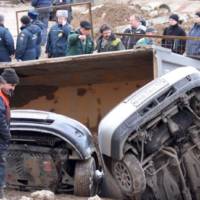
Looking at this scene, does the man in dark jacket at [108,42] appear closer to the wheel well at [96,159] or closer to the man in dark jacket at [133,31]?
the man in dark jacket at [133,31]

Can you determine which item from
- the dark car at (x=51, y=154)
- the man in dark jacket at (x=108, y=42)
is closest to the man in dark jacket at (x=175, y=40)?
the man in dark jacket at (x=108, y=42)

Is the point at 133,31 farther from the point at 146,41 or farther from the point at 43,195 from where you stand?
the point at 43,195

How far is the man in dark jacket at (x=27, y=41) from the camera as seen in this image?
13.1 metres

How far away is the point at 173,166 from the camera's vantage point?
26.2 ft

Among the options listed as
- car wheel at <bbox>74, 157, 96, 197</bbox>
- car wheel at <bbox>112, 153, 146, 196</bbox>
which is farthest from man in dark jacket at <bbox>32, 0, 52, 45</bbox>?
car wheel at <bbox>112, 153, 146, 196</bbox>

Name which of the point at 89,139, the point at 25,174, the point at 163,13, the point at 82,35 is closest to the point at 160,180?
the point at 89,139

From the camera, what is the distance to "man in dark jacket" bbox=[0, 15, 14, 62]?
13.0m

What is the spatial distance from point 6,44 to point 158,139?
18.8 feet

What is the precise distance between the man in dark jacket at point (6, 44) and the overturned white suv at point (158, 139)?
5.41 m

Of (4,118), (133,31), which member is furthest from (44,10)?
(4,118)

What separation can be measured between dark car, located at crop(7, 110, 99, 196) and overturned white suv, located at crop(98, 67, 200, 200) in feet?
1.71

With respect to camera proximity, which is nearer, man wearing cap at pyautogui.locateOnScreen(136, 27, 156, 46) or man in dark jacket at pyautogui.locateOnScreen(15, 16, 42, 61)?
man wearing cap at pyautogui.locateOnScreen(136, 27, 156, 46)

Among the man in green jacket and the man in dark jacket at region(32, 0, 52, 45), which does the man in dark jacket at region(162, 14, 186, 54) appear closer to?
the man in green jacket

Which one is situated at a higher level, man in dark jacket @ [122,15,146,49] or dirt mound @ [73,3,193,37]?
man in dark jacket @ [122,15,146,49]
